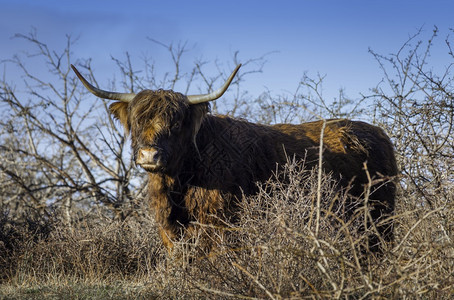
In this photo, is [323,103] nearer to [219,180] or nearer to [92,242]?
[219,180]

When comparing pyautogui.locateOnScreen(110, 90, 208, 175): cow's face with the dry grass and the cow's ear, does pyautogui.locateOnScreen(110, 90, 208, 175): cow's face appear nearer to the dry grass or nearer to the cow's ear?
the cow's ear

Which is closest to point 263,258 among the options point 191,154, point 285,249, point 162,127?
point 285,249

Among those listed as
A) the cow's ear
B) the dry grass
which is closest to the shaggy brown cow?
the cow's ear

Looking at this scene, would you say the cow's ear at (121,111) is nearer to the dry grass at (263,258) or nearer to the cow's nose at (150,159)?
the cow's nose at (150,159)

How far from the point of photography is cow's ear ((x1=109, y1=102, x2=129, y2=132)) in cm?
594

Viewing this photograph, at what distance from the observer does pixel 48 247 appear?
251 inches

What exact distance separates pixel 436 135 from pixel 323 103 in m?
2.83

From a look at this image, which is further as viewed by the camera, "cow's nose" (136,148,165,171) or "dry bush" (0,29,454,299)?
"cow's nose" (136,148,165,171)

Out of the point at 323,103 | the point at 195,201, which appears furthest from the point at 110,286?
the point at 323,103

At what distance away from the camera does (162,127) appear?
530 centimetres

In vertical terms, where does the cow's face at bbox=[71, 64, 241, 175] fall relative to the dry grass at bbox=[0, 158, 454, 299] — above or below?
above

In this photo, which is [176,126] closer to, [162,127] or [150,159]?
[162,127]

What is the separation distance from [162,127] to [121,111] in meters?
0.94

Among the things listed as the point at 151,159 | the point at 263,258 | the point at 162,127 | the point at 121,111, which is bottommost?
the point at 263,258
